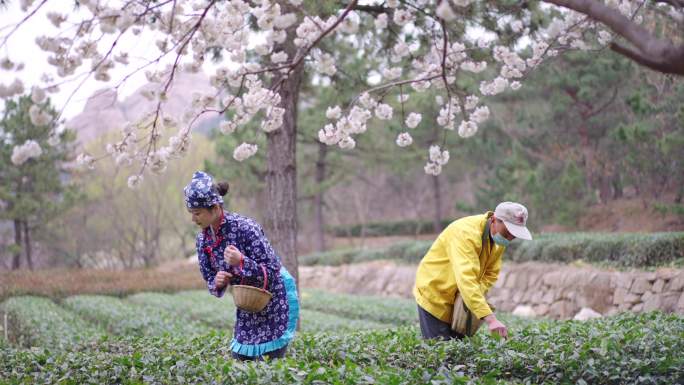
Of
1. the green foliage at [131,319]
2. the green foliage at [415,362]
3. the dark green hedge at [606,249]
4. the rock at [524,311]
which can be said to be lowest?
the rock at [524,311]

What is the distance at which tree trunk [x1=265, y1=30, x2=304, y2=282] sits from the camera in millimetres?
9031

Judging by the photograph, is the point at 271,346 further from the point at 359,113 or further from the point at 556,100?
the point at 556,100

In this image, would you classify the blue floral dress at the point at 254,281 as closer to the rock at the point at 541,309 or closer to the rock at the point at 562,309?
the rock at the point at 562,309

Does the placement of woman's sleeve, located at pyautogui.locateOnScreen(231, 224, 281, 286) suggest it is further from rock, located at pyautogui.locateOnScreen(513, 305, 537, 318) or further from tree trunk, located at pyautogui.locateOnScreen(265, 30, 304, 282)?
rock, located at pyautogui.locateOnScreen(513, 305, 537, 318)

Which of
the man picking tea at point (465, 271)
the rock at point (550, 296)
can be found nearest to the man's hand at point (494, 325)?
the man picking tea at point (465, 271)

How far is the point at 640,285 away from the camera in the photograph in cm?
1124

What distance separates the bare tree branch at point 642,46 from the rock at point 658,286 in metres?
8.60

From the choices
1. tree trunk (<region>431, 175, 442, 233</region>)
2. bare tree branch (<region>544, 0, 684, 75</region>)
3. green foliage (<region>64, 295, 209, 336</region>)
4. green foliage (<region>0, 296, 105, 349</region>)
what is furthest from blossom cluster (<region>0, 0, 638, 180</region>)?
tree trunk (<region>431, 175, 442, 233</region>)

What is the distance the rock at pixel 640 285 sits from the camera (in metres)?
11.1

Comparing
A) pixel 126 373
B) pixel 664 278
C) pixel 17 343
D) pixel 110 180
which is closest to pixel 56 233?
pixel 110 180

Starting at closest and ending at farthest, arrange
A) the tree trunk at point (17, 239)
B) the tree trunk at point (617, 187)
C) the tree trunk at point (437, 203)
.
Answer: the tree trunk at point (617, 187) < the tree trunk at point (17, 239) < the tree trunk at point (437, 203)

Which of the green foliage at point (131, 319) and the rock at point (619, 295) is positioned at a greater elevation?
the green foliage at point (131, 319)

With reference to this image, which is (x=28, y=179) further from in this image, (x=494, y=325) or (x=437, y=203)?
(x=494, y=325)

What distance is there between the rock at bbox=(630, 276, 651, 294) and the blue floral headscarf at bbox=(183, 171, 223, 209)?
876 cm
